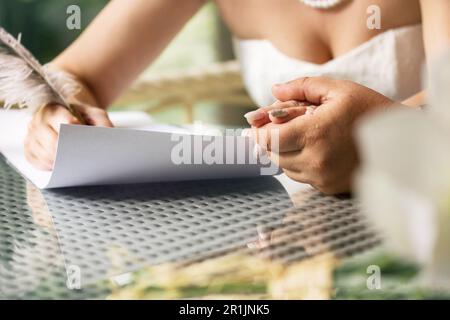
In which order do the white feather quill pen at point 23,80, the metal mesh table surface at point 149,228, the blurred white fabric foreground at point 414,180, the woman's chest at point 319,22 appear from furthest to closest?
the woman's chest at point 319,22 → the white feather quill pen at point 23,80 → the metal mesh table surface at point 149,228 → the blurred white fabric foreground at point 414,180

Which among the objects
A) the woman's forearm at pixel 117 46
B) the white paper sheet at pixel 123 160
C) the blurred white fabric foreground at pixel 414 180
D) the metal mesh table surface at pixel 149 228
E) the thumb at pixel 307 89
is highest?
the woman's forearm at pixel 117 46

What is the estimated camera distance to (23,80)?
1.92 feet

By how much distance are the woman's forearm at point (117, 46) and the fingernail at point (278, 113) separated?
14.5 inches

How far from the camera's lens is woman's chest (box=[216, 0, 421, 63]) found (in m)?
0.77

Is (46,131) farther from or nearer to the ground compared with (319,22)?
nearer to the ground

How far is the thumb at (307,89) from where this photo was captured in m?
0.48

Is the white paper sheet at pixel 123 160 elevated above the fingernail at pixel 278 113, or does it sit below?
below

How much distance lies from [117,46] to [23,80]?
0.93ft

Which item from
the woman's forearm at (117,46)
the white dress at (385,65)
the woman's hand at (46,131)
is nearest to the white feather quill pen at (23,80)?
the woman's hand at (46,131)

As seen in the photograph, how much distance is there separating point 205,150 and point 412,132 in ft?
1.33

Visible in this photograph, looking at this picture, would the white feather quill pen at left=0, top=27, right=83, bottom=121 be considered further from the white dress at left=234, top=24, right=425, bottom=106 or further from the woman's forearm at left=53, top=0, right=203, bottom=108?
the white dress at left=234, top=24, right=425, bottom=106

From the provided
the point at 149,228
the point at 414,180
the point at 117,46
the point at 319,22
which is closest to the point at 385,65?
the point at 319,22

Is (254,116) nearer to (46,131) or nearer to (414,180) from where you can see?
(46,131)

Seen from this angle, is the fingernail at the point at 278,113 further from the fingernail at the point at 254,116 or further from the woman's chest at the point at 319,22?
the woman's chest at the point at 319,22
